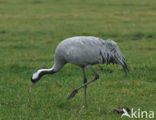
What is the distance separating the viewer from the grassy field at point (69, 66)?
7.14 meters

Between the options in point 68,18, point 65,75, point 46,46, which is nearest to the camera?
point 65,75

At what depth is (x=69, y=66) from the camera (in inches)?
409

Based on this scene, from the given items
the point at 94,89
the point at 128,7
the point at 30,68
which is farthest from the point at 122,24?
the point at 94,89

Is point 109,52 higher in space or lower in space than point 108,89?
higher

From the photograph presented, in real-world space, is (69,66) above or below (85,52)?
below

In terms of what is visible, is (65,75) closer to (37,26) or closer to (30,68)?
(30,68)

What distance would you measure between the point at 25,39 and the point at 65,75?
5.58m

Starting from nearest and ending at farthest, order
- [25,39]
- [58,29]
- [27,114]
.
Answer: [27,114] → [25,39] → [58,29]

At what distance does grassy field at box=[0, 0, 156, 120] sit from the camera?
7143 millimetres

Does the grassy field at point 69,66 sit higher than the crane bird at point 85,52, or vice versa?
the crane bird at point 85,52

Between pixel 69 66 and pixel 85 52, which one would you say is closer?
pixel 85 52

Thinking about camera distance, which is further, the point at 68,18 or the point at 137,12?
the point at 137,12

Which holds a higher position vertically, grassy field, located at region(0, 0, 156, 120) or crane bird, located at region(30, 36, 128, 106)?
crane bird, located at region(30, 36, 128, 106)

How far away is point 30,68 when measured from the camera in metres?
10.3
